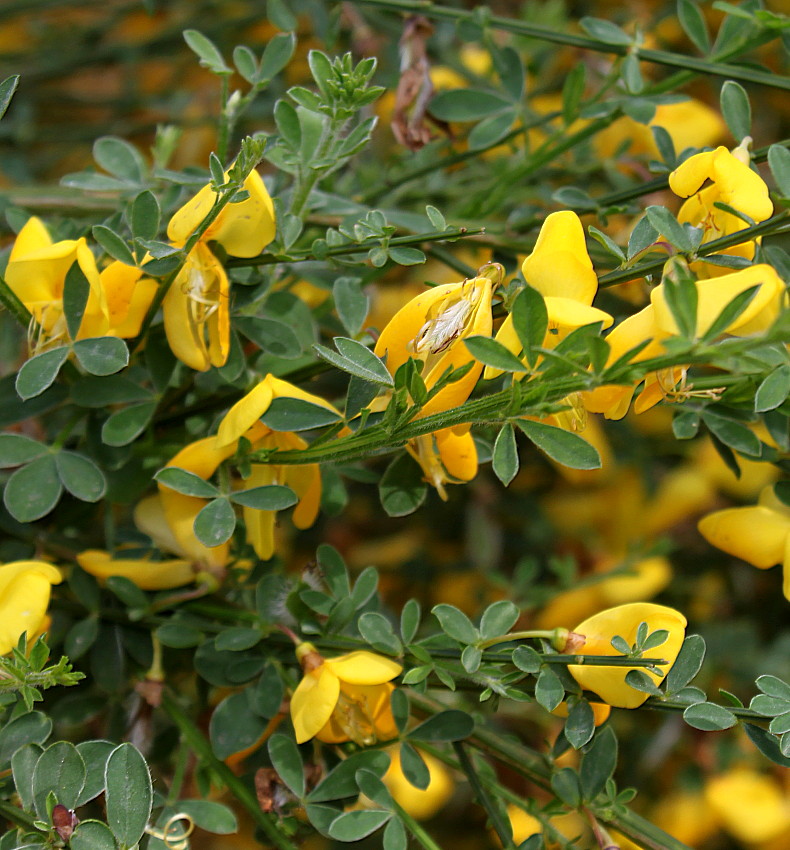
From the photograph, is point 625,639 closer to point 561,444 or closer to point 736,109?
point 561,444

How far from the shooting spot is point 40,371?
2.04 ft

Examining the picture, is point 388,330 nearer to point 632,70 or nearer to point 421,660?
point 421,660

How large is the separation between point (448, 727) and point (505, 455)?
0.75 feet

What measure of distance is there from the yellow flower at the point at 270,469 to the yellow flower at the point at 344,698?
84mm

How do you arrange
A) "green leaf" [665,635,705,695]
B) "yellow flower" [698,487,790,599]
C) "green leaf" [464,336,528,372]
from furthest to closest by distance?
"yellow flower" [698,487,790,599], "green leaf" [665,635,705,695], "green leaf" [464,336,528,372]

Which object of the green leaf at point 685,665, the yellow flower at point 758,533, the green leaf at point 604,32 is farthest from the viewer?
the green leaf at point 604,32

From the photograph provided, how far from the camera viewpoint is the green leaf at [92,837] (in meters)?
0.53

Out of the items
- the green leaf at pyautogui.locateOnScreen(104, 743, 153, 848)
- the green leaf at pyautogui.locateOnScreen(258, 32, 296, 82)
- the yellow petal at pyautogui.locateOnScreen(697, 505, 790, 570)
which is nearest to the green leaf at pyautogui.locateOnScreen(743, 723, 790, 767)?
the yellow petal at pyautogui.locateOnScreen(697, 505, 790, 570)

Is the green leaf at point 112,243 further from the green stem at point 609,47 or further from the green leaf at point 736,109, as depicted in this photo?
the green leaf at point 736,109

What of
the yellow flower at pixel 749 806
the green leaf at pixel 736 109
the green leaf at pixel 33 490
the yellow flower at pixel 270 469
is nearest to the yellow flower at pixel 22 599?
the green leaf at pixel 33 490

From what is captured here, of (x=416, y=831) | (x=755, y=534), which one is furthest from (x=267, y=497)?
(x=755, y=534)

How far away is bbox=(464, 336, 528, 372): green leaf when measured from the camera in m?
0.49

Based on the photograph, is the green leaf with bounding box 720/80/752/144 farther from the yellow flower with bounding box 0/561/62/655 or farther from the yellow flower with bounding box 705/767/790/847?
the yellow flower with bounding box 705/767/790/847

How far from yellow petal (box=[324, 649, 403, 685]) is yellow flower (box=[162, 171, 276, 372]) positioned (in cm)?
21
